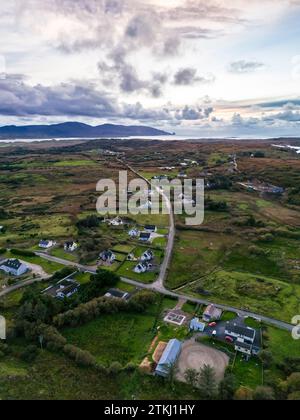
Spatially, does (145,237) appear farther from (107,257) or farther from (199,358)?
(199,358)

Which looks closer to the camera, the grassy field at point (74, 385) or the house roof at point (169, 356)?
the grassy field at point (74, 385)

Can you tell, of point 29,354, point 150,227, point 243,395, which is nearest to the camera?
point 243,395

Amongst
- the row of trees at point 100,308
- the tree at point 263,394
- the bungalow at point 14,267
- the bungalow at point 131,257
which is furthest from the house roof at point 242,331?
the bungalow at point 14,267

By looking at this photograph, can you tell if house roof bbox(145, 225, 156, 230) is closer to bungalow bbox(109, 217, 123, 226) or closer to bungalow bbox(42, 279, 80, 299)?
bungalow bbox(109, 217, 123, 226)

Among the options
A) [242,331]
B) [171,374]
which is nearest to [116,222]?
[242,331]

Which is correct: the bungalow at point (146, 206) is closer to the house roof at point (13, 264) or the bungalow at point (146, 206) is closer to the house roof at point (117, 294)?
the house roof at point (13, 264)
